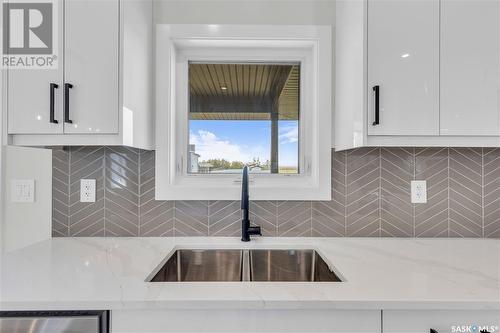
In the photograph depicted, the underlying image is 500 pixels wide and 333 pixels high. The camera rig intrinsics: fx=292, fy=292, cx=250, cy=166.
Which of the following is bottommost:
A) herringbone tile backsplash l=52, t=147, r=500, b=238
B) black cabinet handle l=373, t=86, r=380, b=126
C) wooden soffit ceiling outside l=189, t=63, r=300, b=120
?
herringbone tile backsplash l=52, t=147, r=500, b=238

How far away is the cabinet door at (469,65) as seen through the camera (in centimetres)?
124

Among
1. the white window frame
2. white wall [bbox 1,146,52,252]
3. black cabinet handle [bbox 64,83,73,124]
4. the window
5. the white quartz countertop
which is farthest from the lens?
the window

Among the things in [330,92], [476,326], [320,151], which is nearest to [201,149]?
[320,151]

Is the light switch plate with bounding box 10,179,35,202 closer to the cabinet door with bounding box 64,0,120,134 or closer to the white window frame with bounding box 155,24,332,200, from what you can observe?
the cabinet door with bounding box 64,0,120,134

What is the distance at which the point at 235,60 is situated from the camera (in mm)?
1673

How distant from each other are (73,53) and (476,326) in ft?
5.69

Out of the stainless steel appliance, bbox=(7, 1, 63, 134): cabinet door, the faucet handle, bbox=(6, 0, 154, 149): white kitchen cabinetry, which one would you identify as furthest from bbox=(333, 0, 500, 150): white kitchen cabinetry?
bbox=(7, 1, 63, 134): cabinet door

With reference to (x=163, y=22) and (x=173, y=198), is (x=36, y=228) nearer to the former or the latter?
(x=173, y=198)

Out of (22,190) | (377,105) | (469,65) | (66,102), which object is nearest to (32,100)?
(66,102)

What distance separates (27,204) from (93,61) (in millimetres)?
828

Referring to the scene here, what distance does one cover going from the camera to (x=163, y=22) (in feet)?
5.16

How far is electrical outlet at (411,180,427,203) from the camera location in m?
1.57

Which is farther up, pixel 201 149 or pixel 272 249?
pixel 201 149

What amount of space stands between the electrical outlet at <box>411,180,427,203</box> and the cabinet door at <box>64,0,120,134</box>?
4.96 ft
